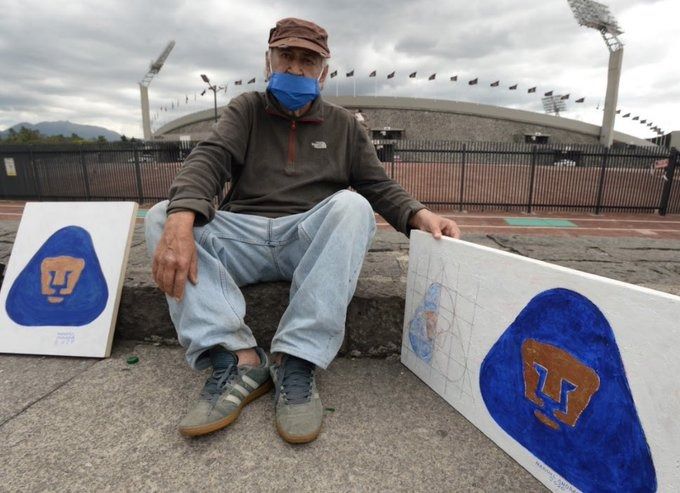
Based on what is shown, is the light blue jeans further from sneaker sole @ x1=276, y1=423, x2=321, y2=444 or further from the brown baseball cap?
the brown baseball cap

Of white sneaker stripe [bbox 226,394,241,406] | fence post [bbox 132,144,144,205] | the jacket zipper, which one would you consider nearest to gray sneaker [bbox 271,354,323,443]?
white sneaker stripe [bbox 226,394,241,406]

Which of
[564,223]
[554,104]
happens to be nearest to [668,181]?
[564,223]

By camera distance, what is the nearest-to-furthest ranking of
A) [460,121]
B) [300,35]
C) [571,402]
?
1. [571,402]
2. [300,35]
3. [460,121]

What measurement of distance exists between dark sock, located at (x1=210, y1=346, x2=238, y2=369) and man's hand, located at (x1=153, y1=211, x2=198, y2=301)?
0.74 feet

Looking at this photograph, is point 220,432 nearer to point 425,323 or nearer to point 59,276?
point 425,323

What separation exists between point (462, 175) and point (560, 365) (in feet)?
29.7

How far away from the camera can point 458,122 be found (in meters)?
43.2

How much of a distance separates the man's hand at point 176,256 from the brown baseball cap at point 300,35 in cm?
85

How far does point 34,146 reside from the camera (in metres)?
11.1

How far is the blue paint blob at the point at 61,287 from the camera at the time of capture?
5.84 ft

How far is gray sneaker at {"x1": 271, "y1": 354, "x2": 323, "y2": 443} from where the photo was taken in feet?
3.99

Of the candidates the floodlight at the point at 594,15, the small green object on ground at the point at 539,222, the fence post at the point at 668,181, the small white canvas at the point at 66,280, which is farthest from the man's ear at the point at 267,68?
the floodlight at the point at 594,15

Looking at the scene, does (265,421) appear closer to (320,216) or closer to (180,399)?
(180,399)

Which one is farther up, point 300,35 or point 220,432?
point 300,35
